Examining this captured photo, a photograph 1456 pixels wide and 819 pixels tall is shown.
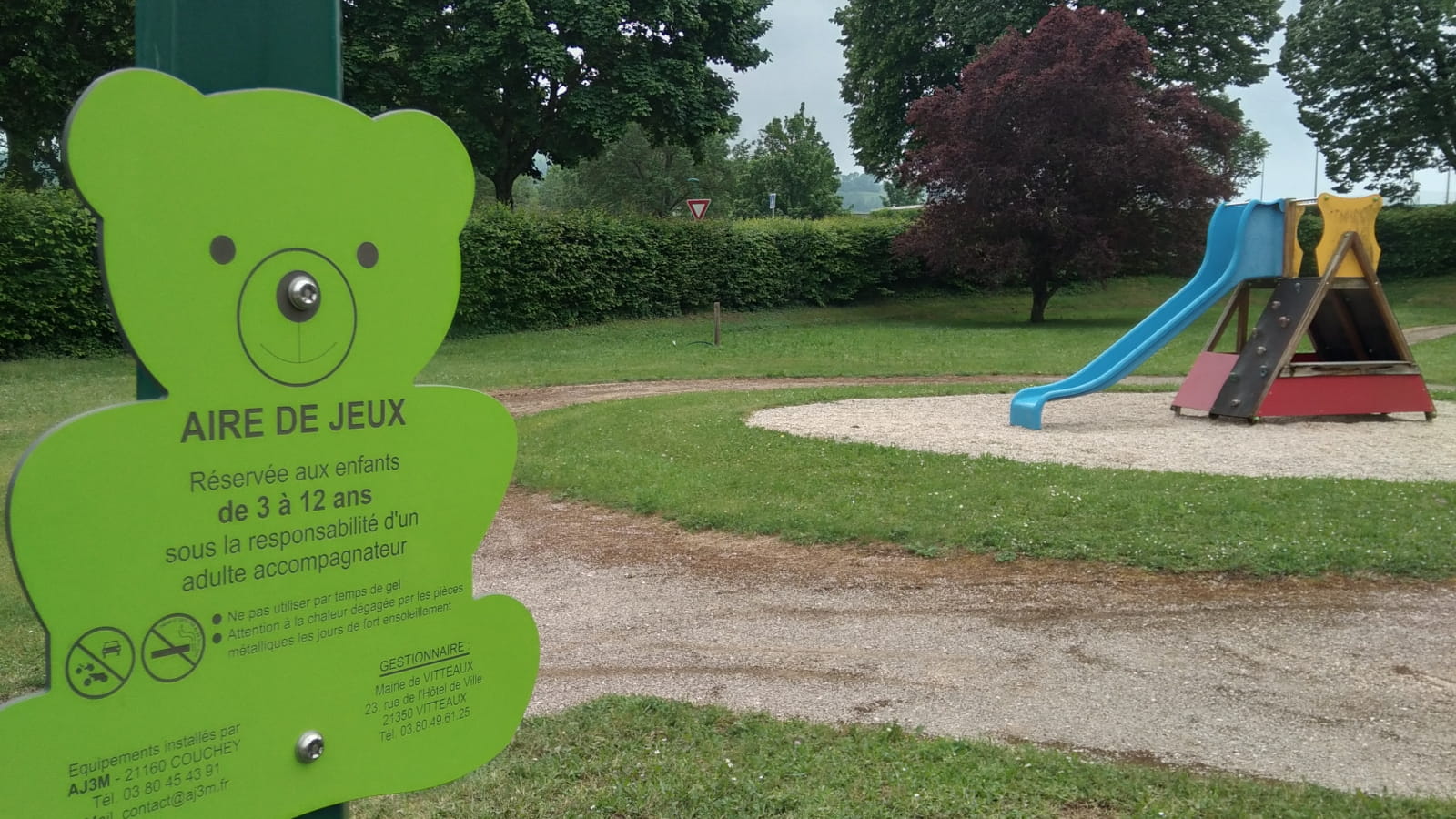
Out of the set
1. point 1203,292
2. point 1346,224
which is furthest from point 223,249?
point 1346,224

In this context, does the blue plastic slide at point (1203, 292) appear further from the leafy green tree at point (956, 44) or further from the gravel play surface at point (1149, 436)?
the leafy green tree at point (956, 44)

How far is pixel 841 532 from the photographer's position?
7852mm

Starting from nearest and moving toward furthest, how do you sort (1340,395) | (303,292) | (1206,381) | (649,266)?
1. (303,292)
2. (1340,395)
3. (1206,381)
4. (649,266)

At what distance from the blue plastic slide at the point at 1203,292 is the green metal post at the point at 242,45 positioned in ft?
35.7

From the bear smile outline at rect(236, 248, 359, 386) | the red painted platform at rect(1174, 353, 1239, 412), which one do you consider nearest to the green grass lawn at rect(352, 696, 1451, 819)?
the bear smile outline at rect(236, 248, 359, 386)

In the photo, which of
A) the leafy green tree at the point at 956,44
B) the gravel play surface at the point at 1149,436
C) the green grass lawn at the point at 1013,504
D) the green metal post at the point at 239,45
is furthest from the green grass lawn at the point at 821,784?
the leafy green tree at the point at 956,44

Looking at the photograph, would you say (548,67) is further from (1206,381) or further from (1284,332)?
(1284,332)

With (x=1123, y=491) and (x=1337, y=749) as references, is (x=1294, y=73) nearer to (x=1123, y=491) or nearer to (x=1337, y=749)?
(x=1123, y=491)

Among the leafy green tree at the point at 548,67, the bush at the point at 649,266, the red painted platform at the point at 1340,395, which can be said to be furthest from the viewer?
the leafy green tree at the point at 548,67

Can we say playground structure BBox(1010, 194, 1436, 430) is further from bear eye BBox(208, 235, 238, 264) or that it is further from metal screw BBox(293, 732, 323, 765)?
bear eye BBox(208, 235, 238, 264)

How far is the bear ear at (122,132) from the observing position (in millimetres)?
1939

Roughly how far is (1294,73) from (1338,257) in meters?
34.5

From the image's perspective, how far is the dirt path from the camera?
4531 millimetres

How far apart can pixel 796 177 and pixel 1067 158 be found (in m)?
36.7
